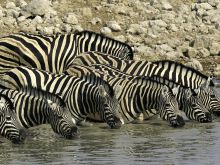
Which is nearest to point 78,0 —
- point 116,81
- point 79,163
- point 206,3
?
point 206,3

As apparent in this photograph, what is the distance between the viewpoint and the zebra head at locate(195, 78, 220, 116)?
20.2 meters

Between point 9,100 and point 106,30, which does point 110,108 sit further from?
point 106,30

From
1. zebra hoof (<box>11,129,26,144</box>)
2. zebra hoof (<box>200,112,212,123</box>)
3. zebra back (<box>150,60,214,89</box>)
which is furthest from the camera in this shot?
zebra back (<box>150,60,214,89</box>)

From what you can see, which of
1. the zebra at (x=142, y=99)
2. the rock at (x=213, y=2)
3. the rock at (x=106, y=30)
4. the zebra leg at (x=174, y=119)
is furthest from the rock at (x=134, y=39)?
the zebra leg at (x=174, y=119)

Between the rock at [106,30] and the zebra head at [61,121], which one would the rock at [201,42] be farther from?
the zebra head at [61,121]

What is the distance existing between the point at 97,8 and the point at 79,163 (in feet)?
67.6

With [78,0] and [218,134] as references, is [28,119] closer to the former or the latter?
[218,134]

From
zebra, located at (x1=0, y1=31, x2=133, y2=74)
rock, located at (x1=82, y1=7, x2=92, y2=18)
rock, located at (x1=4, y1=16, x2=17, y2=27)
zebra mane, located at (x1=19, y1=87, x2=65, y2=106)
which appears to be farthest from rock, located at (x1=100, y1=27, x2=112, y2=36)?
zebra mane, located at (x1=19, y1=87, x2=65, y2=106)

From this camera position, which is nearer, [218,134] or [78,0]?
[218,134]

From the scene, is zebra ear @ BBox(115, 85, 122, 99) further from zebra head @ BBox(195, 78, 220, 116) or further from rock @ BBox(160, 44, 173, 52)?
rock @ BBox(160, 44, 173, 52)

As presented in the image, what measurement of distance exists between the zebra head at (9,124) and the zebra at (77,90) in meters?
→ 1.91

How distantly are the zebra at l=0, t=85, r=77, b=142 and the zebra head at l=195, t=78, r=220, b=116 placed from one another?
3679mm

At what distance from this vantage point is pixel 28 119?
17.5 metres

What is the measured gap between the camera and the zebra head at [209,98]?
20.2 metres
